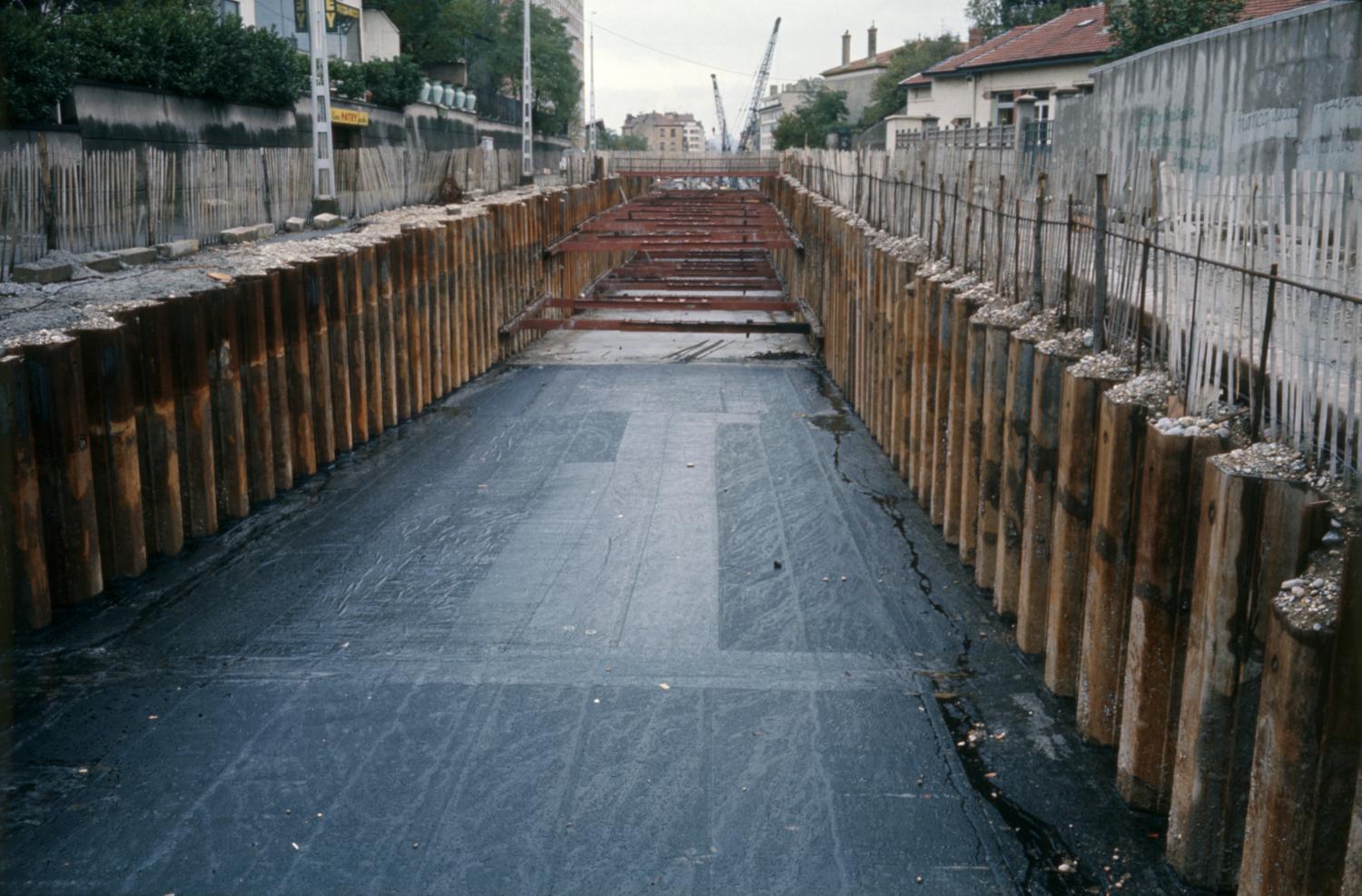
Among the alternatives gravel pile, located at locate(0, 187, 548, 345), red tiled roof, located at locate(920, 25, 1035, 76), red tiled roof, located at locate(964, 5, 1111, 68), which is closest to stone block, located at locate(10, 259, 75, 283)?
gravel pile, located at locate(0, 187, 548, 345)

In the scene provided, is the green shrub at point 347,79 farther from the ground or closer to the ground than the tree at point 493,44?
closer to the ground

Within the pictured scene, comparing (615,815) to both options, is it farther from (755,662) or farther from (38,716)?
(38,716)

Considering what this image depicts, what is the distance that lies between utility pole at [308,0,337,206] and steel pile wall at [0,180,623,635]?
6964 millimetres

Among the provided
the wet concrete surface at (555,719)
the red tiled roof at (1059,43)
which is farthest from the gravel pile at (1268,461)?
the red tiled roof at (1059,43)

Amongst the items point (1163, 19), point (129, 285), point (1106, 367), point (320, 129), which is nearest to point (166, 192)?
point (129, 285)

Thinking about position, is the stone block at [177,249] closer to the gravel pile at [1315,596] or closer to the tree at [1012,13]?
the gravel pile at [1315,596]

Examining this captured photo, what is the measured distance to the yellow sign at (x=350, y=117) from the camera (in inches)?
1729

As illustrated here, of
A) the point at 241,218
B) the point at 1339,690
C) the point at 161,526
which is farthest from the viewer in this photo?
the point at 241,218

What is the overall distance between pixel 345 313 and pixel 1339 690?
12.2 m

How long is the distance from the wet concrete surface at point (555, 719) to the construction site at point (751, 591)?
0.03 meters

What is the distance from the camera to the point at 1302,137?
61.3 feet

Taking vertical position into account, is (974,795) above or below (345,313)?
below

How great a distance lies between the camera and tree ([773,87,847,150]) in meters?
93.6

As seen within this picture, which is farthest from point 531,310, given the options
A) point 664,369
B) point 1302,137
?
point 1302,137
